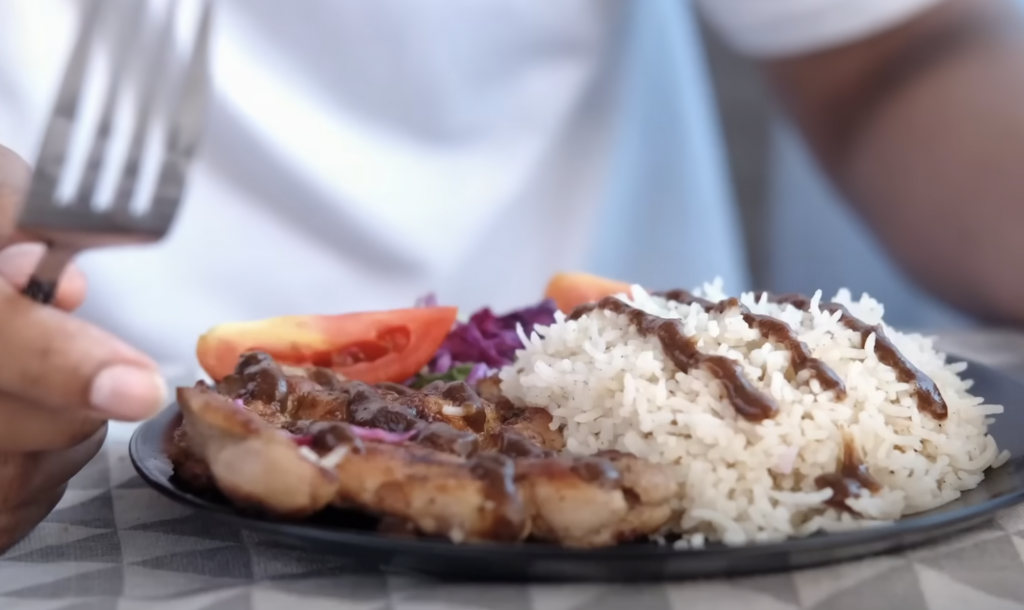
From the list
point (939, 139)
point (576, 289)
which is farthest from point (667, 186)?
point (576, 289)

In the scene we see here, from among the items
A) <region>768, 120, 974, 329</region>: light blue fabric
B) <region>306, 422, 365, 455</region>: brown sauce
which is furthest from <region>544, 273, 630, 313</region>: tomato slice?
<region>768, 120, 974, 329</region>: light blue fabric

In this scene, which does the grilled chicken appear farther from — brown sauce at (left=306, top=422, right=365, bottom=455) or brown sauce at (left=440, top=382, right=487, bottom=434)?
brown sauce at (left=440, top=382, right=487, bottom=434)

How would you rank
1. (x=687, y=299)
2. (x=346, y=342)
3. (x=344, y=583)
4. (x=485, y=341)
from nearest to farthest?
1. (x=344, y=583)
2. (x=687, y=299)
3. (x=346, y=342)
4. (x=485, y=341)

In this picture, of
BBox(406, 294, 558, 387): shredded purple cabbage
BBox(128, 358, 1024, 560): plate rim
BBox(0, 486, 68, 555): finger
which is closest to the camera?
BBox(128, 358, 1024, 560): plate rim

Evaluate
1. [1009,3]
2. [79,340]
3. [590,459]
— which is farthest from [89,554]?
[1009,3]

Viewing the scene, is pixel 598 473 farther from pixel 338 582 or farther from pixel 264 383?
pixel 264 383

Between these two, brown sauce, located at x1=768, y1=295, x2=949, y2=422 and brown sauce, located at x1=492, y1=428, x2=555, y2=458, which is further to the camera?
brown sauce, located at x1=768, y1=295, x2=949, y2=422
